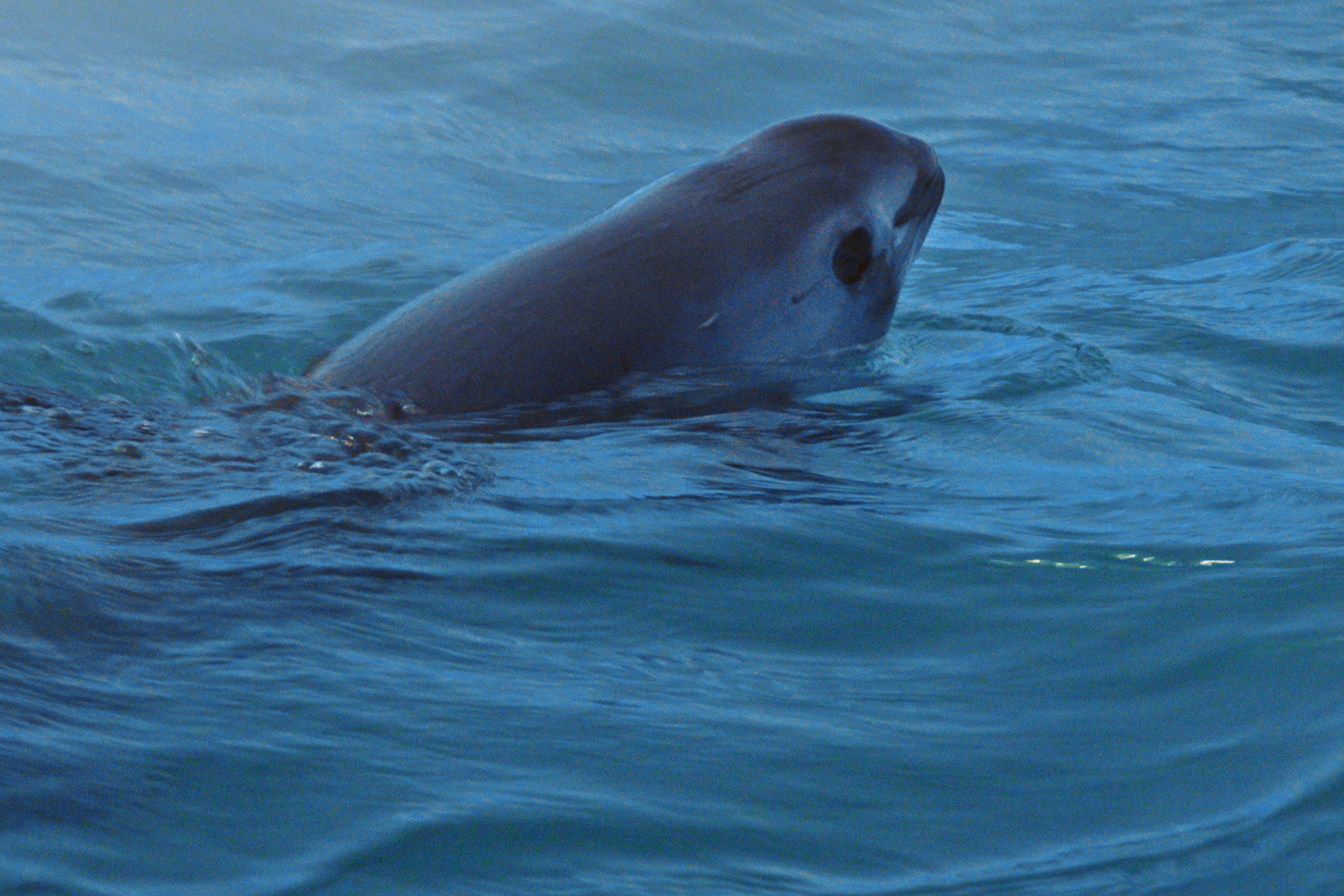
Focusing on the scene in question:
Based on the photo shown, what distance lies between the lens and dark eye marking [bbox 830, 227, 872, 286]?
5.72 metres

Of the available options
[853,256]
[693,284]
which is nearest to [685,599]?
[693,284]

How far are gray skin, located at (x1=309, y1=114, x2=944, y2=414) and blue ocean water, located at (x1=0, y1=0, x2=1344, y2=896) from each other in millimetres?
158

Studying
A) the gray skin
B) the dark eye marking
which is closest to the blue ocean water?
the gray skin

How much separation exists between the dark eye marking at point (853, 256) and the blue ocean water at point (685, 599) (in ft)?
1.11

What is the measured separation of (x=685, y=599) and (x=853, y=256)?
2.19 m

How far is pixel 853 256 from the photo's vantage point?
577 cm

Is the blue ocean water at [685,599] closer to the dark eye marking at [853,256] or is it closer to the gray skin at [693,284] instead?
the gray skin at [693,284]

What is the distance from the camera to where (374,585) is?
3.64 metres

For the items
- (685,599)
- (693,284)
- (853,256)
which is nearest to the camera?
(685,599)

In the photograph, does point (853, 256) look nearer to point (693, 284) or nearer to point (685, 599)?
point (693, 284)

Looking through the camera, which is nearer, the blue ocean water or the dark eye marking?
the blue ocean water

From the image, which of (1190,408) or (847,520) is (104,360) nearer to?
(847,520)

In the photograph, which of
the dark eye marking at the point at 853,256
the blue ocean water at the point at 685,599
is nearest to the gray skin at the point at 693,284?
the dark eye marking at the point at 853,256

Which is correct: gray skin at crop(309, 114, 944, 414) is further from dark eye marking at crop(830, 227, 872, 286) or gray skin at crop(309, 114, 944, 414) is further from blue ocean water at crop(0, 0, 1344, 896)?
blue ocean water at crop(0, 0, 1344, 896)
